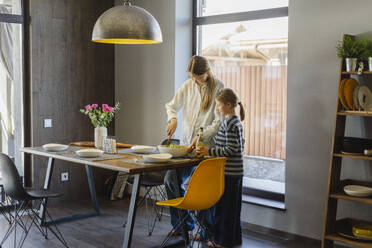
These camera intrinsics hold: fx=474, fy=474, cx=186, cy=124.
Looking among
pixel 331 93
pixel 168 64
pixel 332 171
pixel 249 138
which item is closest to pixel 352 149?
pixel 332 171

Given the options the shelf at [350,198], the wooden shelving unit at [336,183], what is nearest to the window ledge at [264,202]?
the wooden shelving unit at [336,183]

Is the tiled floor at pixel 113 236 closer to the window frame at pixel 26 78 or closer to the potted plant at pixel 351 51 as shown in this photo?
the window frame at pixel 26 78

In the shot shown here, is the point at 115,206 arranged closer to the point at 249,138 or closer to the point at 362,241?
the point at 249,138

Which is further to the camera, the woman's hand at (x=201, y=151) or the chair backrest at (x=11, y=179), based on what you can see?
the woman's hand at (x=201, y=151)

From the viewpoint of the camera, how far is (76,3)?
5.54 metres

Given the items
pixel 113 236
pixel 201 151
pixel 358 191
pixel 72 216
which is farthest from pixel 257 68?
pixel 72 216

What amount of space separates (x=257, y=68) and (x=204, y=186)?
73.8 inches

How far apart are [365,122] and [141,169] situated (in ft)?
6.04

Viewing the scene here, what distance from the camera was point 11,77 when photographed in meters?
5.24

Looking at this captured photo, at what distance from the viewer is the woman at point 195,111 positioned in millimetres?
3928

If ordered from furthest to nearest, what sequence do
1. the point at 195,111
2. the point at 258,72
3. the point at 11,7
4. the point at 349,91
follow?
1. the point at 11,7
2. the point at 258,72
3. the point at 195,111
4. the point at 349,91

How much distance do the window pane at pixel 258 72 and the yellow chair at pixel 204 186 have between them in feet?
4.64

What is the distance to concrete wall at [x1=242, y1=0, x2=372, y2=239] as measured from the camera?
3861mm

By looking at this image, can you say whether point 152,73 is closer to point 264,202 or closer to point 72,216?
point 72,216
